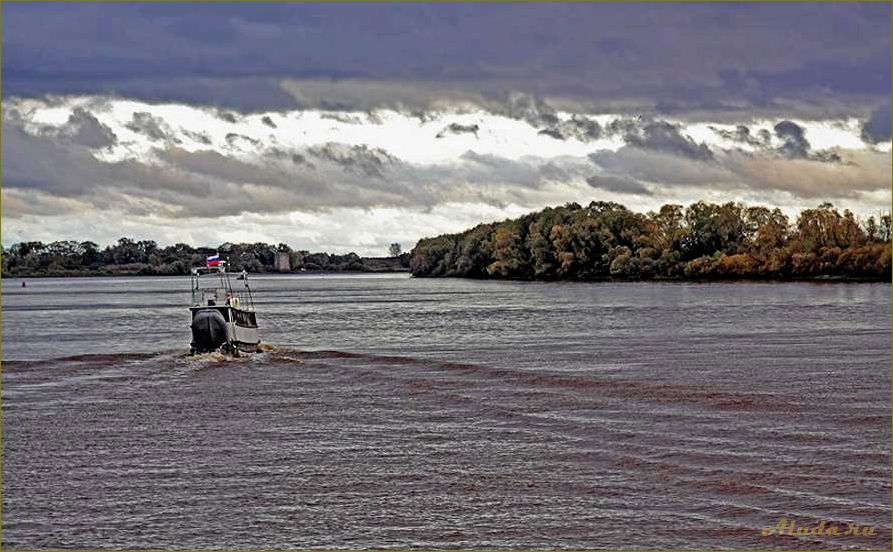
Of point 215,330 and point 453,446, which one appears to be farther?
point 215,330

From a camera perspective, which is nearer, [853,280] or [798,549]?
[798,549]

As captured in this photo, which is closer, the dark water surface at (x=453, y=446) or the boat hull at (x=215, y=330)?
the dark water surface at (x=453, y=446)

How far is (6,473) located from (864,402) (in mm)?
22857

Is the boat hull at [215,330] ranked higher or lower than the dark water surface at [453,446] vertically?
higher

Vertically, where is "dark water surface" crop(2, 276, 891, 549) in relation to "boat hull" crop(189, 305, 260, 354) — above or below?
below

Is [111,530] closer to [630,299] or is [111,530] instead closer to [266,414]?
[266,414]

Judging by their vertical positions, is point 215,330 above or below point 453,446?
above

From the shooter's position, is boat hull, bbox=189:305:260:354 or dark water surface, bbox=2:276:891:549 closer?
dark water surface, bbox=2:276:891:549

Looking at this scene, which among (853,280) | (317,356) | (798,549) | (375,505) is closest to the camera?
(798,549)

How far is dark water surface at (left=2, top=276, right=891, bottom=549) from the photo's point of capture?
19.6 metres

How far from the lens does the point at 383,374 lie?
44406 millimetres

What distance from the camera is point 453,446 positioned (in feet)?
88.6

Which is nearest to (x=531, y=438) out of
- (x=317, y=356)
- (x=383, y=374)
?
(x=383, y=374)

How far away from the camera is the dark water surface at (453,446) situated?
19.6m
